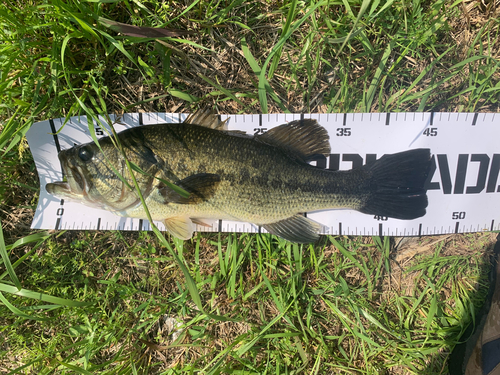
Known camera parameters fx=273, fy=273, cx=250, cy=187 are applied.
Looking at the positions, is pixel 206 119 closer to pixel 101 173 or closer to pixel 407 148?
pixel 101 173

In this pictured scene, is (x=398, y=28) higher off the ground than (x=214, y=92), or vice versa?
(x=398, y=28)

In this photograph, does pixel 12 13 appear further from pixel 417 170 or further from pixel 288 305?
pixel 417 170

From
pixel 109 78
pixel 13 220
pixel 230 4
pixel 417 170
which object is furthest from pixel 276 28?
pixel 13 220

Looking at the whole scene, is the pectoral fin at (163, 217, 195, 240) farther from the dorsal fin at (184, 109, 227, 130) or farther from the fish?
the dorsal fin at (184, 109, 227, 130)

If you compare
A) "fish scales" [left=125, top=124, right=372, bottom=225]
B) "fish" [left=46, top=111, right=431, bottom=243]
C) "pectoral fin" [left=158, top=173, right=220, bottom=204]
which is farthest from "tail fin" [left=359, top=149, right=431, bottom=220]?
"pectoral fin" [left=158, top=173, right=220, bottom=204]

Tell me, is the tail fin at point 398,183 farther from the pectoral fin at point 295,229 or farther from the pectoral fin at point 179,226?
the pectoral fin at point 179,226

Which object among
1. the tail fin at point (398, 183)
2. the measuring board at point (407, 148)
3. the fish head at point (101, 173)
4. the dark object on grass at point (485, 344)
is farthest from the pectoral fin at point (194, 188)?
the dark object on grass at point (485, 344)

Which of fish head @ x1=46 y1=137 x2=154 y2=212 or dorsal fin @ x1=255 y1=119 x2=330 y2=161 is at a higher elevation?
dorsal fin @ x1=255 y1=119 x2=330 y2=161
